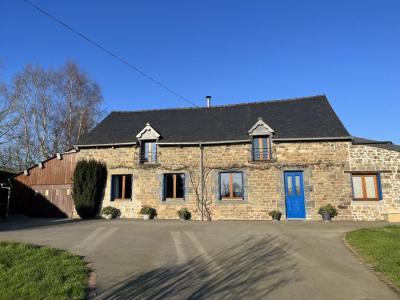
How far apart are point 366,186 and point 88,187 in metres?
13.8

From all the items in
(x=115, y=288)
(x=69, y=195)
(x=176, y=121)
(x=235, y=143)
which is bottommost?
(x=115, y=288)

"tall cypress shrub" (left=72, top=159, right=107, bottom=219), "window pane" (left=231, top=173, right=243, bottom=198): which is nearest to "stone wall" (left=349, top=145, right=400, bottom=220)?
"window pane" (left=231, top=173, right=243, bottom=198)

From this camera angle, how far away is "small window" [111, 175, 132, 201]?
52.9 ft

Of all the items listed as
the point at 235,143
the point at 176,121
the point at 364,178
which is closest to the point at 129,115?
the point at 176,121

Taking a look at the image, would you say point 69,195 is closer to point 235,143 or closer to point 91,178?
point 91,178

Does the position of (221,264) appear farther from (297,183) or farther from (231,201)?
(297,183)

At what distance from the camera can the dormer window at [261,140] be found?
49.1 ft

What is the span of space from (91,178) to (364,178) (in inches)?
535

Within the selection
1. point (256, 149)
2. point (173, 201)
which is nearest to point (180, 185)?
point (173, 201)

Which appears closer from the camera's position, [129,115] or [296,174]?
[296,174]

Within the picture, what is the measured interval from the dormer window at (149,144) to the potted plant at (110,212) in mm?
2898

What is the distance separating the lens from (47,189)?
17.3 m

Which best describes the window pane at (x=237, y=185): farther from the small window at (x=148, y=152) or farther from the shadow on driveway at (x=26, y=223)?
the shadow on driveway at (x=26, y=223)

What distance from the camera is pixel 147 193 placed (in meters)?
15.6
